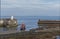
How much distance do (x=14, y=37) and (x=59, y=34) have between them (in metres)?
1.71

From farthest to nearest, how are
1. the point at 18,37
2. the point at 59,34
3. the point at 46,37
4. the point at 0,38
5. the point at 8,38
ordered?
the point at 59,34, the point at 46,37, the point at 18,37, the point at 8,38, the point at 0,38

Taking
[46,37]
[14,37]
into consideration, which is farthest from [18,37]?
[46,37]

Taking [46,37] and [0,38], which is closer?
[0,38]

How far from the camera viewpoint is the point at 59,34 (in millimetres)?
3865

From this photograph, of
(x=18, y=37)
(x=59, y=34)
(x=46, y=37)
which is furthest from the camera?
(x=59, y=34)

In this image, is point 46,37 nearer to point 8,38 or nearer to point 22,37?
point 22,37

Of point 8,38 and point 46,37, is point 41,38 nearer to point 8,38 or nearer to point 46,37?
point 46,37

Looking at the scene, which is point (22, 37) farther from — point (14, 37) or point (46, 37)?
point (46, 37)

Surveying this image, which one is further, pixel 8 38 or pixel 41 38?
pixel 41 38

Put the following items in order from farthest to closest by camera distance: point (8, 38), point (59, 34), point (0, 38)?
point (59, 34)
point (8, 38)
point (0, 38)

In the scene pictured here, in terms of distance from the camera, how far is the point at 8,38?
252 cm

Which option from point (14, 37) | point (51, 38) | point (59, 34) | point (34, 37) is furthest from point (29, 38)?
point (59, 34)

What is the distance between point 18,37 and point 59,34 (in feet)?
5.30

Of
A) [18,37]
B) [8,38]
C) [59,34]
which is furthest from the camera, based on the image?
[59,34]
